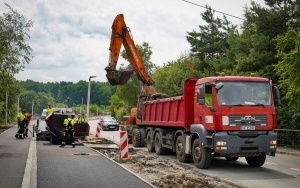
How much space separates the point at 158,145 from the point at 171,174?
569cm

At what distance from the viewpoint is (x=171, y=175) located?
34.7 feet

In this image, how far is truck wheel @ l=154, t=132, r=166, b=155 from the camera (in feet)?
54.0

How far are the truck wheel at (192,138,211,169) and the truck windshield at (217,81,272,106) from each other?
5.30 ft

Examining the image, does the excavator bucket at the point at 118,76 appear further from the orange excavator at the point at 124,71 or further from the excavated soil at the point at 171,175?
the excavated soil at the point at 171,175

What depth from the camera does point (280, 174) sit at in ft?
37.2

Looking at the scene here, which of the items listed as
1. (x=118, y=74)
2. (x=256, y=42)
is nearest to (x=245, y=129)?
(x=118, y=74)

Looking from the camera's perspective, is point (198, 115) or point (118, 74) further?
point (118, 74)

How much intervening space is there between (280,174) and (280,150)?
7.59m

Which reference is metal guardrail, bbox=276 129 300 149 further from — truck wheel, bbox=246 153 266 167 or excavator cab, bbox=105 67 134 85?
excavator cab, bbox=105 67 134 85

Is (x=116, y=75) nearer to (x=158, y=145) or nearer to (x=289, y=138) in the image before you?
(x=158, y=145)

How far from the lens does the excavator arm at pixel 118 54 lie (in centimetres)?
2030

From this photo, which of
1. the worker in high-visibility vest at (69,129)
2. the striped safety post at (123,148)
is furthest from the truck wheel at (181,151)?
the worker in high-visibility vest at (69,129)

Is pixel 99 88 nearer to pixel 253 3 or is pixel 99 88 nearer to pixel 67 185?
pixel 253 3

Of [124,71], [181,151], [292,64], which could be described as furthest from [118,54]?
[292,64]
